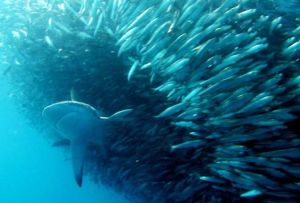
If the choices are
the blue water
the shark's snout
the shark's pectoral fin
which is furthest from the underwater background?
the blue water

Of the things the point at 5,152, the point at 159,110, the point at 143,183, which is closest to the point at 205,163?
the point at 159,110

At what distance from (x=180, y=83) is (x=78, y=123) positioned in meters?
2.20

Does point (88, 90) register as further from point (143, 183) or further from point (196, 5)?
point (196, 5)

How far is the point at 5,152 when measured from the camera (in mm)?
51000

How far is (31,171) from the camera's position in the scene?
42.9 m

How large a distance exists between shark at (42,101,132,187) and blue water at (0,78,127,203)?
28238mm

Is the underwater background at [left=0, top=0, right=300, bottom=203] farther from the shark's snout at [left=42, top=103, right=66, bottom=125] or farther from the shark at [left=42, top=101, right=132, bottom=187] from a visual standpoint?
the shark's snout at [left=42, top=103, right=66, bottom=125]

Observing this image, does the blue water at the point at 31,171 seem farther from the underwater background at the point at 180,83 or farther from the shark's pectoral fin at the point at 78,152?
the shark's pectoral fin at the point at 78,152

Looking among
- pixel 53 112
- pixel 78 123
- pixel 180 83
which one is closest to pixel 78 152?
pixel 78 123

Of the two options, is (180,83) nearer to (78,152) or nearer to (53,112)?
(53,112)

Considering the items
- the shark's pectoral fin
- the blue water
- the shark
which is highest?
the shark

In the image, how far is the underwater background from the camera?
5547 mm

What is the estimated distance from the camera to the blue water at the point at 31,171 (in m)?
37.1

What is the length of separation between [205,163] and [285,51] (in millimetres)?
3205
